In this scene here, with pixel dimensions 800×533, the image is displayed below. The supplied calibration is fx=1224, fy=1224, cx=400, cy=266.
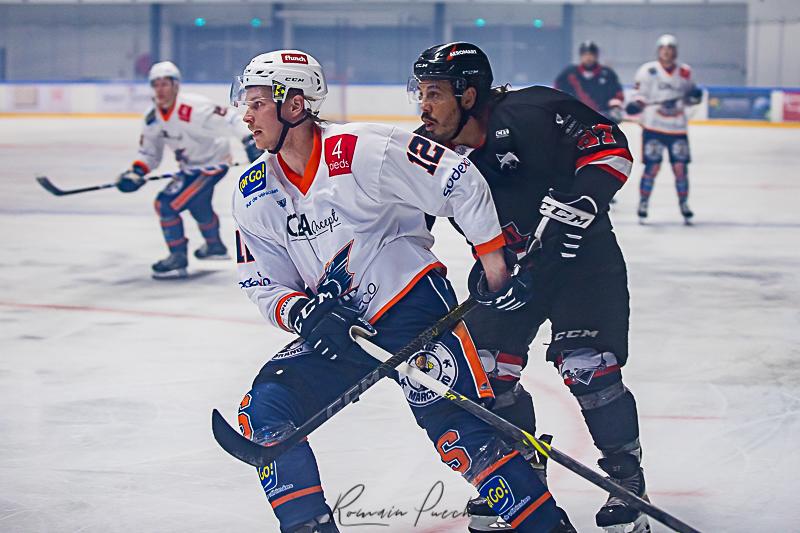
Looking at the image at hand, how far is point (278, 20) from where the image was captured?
2477 cm

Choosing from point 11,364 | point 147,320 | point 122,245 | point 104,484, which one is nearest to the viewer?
point 104,484

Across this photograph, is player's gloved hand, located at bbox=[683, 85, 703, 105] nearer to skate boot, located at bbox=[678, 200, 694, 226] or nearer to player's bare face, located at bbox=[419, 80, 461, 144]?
skate boot, located at bbox=[678, 200, 694, 226]

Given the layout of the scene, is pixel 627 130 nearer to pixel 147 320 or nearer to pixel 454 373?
pixel 147 320

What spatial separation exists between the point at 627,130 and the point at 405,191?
15013 millimetres

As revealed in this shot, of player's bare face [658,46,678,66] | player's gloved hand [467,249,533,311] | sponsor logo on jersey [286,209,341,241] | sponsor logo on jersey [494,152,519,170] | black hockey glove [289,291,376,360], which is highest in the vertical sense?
player's bare face [658,46,678,66]

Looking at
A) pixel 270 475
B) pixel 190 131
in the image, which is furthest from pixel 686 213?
pixel 270 475

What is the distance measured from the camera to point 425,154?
2.46 metres

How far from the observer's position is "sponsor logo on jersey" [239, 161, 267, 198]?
2518mm

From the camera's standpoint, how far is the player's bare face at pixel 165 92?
270 inches

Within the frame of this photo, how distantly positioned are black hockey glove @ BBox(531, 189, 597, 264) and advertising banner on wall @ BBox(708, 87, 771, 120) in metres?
16.2

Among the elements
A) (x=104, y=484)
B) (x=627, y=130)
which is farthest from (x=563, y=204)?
(x=627, y=130)

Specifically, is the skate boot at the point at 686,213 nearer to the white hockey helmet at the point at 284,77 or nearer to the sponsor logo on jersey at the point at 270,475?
the white hockey helmet at the point at 284,77

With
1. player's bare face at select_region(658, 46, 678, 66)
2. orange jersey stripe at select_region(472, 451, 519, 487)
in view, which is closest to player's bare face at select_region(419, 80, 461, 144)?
orange jersey stripe at select_region(472, 451, 519, 487)

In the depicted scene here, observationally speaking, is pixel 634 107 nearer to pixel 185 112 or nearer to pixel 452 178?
pixel 185 112
